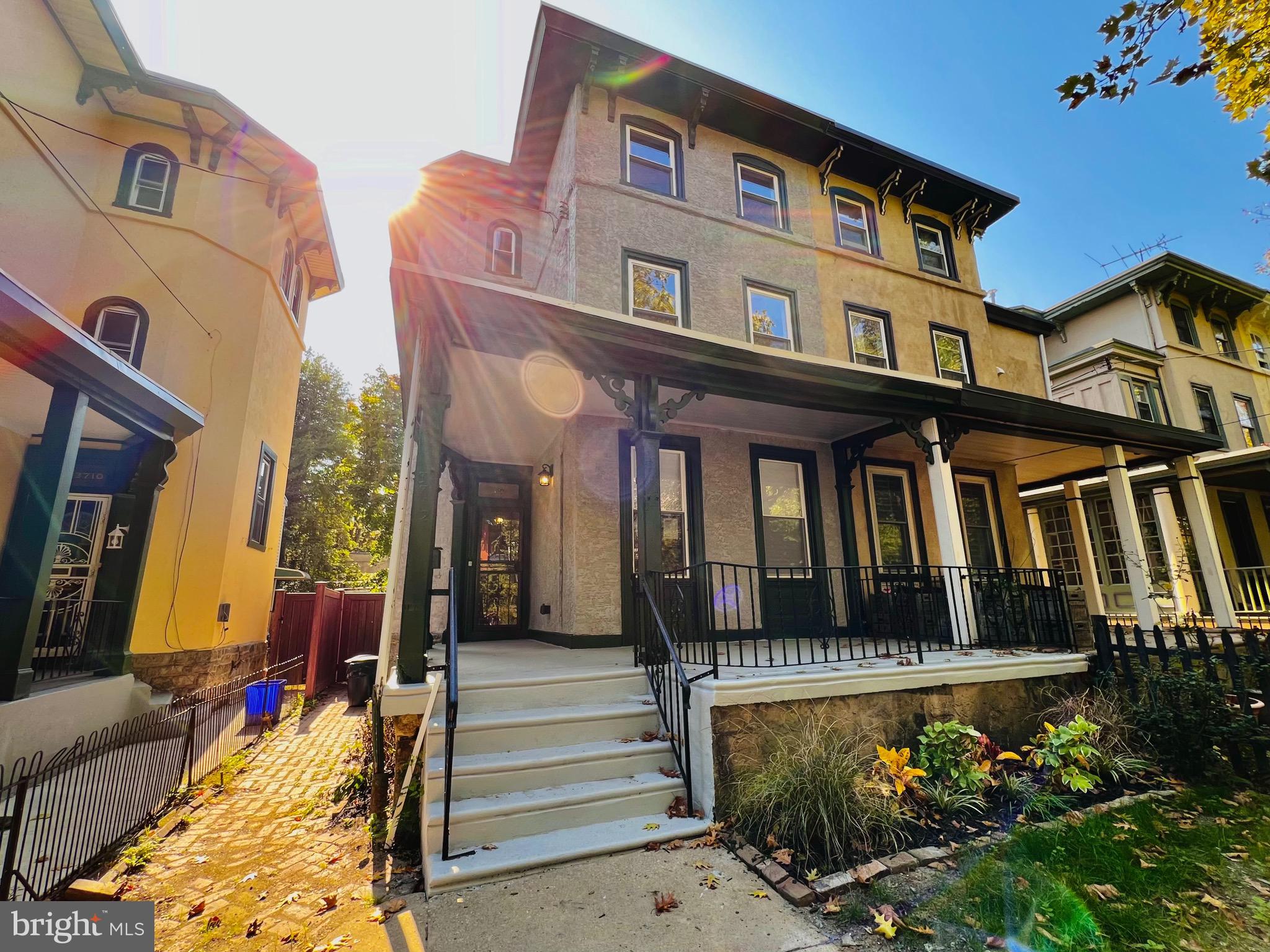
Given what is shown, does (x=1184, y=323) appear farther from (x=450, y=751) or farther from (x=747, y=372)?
(x=450, y=751)

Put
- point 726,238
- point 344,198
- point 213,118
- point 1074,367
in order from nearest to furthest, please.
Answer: point 726,238, point 213,118, point 344,198, point 1074,367

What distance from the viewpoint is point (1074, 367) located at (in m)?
14.3

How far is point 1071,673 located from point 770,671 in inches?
136

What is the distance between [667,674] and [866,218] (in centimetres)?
1001

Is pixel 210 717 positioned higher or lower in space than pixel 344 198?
lower

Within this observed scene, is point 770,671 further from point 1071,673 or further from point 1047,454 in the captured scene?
point 1047,454

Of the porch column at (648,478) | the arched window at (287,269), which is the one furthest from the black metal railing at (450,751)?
the arched window at (287,269)

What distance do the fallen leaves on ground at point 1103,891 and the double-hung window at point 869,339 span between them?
7.99 meters

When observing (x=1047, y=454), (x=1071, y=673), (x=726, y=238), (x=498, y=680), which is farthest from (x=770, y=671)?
(x=1047, y=454)

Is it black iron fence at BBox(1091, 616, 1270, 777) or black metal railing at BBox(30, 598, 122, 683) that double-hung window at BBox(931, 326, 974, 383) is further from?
black metal railing at BBox(30, 598, 122, 683)

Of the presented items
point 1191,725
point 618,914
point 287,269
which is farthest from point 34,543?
point 1191,725

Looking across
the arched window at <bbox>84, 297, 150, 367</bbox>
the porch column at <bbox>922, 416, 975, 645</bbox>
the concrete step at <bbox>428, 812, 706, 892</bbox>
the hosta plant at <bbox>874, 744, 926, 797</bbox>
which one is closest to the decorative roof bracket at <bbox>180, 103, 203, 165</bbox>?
the arched window at <bbox>84, 297, 150, 367</bbox>

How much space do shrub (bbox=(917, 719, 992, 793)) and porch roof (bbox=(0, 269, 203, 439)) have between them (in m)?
8.07

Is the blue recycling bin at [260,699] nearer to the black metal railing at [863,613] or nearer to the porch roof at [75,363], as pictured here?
the porch roof at [75,363]
